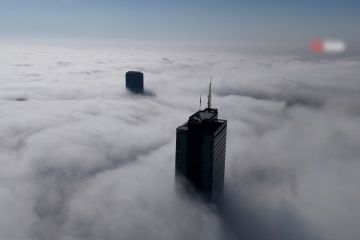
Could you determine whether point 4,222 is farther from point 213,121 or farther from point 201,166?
point 213,121

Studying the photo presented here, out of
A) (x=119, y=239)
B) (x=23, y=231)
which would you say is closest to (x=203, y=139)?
(x=119, y=239)

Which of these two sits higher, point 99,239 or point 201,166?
point 201,166

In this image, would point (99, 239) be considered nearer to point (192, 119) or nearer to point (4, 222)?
point (4, 222)

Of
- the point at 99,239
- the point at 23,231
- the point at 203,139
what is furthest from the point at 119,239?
the point at 203,139

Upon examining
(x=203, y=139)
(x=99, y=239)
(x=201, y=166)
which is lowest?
(x=99, y=239)

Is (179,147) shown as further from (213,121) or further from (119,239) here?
(119,239)

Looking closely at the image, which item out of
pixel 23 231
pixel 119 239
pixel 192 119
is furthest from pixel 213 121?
pixel 23 231

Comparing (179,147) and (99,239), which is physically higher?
(179,147)
